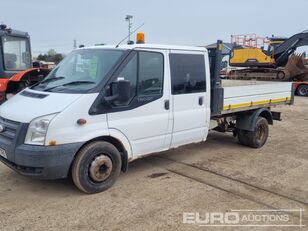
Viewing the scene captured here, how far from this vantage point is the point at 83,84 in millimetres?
4688

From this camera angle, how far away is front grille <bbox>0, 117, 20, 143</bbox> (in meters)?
4.31

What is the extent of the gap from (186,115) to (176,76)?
696mm

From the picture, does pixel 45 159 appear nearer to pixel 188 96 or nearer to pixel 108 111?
pixel 108 111

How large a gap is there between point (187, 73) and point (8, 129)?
2934 millimetres

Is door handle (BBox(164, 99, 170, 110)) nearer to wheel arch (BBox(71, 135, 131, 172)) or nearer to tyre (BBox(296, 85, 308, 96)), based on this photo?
wheel arch (BBox(71, 135, 131, 172))

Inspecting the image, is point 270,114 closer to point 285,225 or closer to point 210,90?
point 210,90

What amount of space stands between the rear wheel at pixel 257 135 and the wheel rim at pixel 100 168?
12.4ft

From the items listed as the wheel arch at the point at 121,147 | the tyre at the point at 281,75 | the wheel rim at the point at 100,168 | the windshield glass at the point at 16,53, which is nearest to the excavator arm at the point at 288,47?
the tyre at the point at 281,75

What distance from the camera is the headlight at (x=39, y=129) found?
13.5ft

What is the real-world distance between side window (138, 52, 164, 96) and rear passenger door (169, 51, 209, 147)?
0.25 m

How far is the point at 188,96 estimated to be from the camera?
5.63 metres

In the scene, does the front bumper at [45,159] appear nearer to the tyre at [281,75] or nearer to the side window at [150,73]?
the side window at [150,73]

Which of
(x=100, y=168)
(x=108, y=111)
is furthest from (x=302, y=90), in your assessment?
(x=100, y=168)

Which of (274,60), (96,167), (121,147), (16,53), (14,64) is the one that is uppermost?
(274,60)
